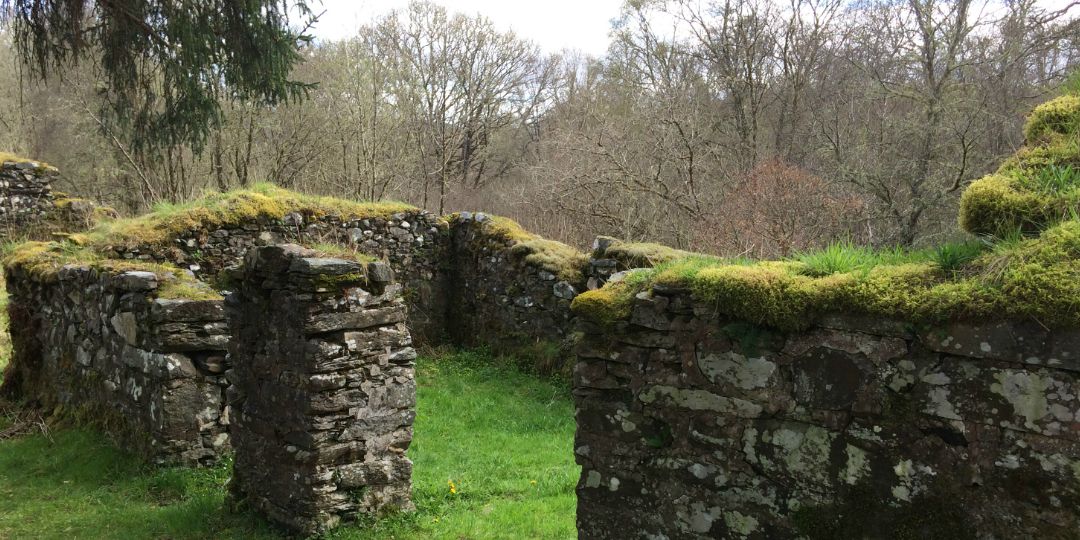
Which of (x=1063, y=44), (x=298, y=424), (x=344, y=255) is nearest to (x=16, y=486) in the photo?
(x=298, y=424)

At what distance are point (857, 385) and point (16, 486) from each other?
816 cm

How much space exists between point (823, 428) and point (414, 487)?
4.42 meters

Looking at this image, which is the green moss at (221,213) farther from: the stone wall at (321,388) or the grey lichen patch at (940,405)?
the grey lichen patch at (940,405)

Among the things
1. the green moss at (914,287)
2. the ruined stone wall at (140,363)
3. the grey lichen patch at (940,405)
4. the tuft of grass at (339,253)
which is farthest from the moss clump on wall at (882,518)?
the ruined stone wall at (140,363)

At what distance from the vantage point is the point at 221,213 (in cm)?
1177

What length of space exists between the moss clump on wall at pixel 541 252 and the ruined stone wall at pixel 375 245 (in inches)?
55.0

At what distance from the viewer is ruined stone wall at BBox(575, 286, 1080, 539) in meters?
2.54

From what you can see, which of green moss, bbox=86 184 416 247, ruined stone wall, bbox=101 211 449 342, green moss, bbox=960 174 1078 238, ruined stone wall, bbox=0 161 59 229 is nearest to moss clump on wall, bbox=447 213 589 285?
ruined stone wall, bbox=101 211 449 342

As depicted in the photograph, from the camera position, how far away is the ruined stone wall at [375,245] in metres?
11.5

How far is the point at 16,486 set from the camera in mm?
7121

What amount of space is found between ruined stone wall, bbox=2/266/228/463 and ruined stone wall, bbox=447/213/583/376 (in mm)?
5412

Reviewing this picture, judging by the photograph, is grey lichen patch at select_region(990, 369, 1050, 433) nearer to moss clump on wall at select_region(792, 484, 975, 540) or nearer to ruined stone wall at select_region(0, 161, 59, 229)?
moss clump on wall at select_region(792, 484, 975, 540)

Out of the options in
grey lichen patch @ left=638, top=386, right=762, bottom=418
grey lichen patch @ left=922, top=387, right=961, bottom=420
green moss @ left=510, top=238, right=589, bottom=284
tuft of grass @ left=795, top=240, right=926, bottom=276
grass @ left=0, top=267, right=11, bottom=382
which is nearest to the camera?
grey lichen patch @ left=922, top=387, right=961, bottom=420

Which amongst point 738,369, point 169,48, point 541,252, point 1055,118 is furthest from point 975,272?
point 541,252
